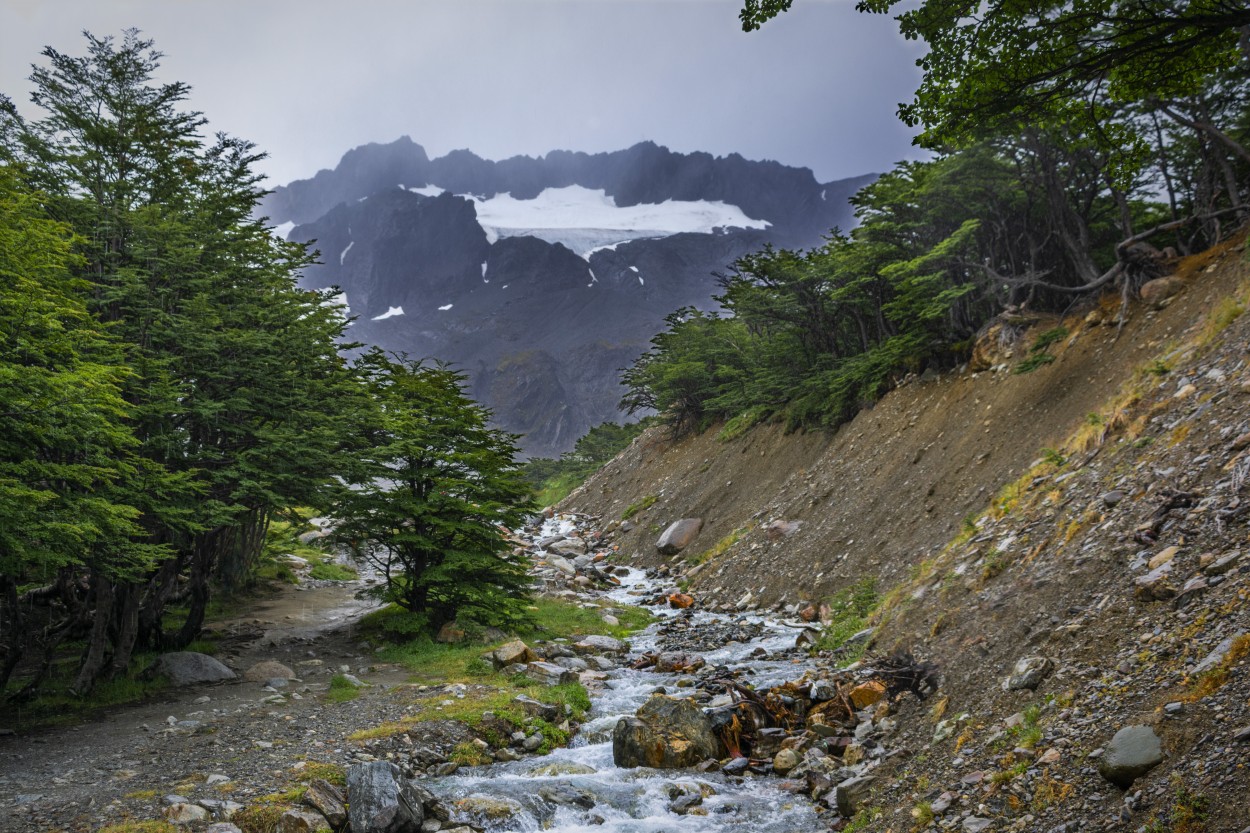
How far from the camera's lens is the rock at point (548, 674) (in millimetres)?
14594

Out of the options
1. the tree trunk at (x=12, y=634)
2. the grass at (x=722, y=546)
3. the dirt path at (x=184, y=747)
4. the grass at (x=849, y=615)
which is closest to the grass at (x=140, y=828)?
the dirt path at (x=184, y=747)

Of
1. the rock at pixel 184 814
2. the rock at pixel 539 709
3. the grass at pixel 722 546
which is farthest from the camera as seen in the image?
the grass at pixel 722 546

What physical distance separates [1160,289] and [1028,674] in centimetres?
1264

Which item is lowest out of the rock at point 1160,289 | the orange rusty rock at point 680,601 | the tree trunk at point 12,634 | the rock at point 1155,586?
the orange rusty rock at point 680,601

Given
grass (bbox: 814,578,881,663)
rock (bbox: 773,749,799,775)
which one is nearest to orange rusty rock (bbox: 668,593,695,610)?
grass (bbox: 814,578,881,663)

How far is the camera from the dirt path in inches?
314

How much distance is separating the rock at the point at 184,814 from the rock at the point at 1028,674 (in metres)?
9.04

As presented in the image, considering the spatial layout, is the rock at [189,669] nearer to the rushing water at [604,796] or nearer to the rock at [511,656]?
the rock at [511,656]

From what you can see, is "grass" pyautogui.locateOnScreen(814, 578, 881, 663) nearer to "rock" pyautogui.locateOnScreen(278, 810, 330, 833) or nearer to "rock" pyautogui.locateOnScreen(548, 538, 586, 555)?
"rock" pyautogui.locateOnScreen(278, 810, 330, 833)

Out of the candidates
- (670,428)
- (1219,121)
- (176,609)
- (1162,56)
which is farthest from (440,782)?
(670,428)

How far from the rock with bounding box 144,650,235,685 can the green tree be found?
416cm

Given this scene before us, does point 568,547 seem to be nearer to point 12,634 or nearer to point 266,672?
point 266,672

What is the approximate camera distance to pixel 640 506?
122 feet

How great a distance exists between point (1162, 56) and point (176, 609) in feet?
89.6
